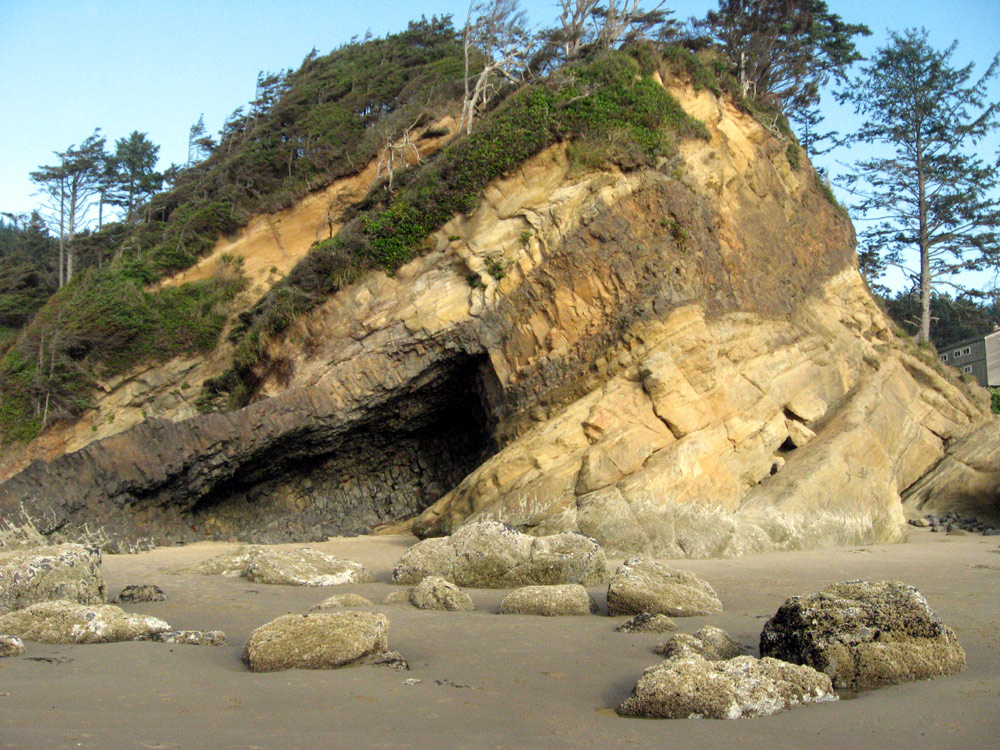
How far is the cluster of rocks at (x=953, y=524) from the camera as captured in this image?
47.8 feet

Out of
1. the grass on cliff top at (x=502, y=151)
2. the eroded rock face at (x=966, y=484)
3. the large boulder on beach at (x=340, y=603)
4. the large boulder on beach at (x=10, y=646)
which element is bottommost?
the eroded rock face at (x=966, y=484)

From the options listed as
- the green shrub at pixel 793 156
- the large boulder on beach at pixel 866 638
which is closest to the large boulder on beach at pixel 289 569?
the large boulder on beach at pixel 866 638

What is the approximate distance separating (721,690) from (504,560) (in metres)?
5.04

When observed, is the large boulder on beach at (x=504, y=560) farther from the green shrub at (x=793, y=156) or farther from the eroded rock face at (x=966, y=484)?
the green shrub at (x=793, y=156)

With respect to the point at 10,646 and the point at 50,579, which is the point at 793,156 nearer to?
the point at 50,579

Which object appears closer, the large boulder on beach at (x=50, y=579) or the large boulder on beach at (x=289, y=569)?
the large boulder on beach at (x=50, y=579)

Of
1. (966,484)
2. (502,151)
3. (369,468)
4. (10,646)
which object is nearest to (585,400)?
(502,151)

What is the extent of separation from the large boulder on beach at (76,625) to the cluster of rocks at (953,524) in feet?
47.2

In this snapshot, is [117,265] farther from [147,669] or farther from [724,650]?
[724,650]

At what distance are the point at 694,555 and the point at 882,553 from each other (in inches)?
102

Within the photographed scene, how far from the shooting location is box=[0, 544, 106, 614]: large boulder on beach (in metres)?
6.80

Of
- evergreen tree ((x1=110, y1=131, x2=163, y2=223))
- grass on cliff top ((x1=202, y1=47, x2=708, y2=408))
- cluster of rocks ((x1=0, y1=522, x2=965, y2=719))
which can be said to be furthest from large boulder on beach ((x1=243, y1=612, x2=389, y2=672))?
evergreen tree ((x1=110, y1=131, x2=163, y2=223))

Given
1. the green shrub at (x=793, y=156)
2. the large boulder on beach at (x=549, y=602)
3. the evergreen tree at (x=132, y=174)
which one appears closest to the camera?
the large boulder on beach at (x=549, y=602)

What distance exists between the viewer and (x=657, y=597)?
6.70m
